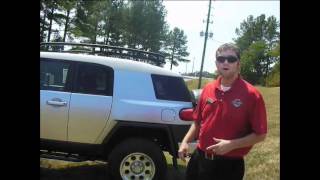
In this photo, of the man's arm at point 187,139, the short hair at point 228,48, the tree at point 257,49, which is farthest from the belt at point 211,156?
the tree at point 257,49

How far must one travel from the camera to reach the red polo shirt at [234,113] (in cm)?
278

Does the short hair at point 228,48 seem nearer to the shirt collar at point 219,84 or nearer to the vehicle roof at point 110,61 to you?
the shirt collar at point 219,84

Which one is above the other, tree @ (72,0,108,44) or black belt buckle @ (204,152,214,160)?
tree @ (72,0,108,44)

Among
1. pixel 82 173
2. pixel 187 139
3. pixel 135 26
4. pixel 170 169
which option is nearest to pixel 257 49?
pixel 170 169

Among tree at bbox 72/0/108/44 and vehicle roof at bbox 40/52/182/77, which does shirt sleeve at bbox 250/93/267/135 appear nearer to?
vehicle roof at bbox 40/52/182/77

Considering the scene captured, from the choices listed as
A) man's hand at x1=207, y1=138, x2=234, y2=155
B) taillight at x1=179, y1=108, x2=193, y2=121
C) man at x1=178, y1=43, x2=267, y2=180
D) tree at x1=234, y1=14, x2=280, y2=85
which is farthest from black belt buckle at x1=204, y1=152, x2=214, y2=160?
tree at x1=234, y1=14, x2=280, y2=85

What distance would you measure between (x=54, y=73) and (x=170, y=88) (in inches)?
51.8

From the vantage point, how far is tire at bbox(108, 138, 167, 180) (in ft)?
16.8

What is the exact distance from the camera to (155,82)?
215 inches

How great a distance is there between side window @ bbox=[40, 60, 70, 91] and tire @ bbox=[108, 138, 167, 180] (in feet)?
3.14
